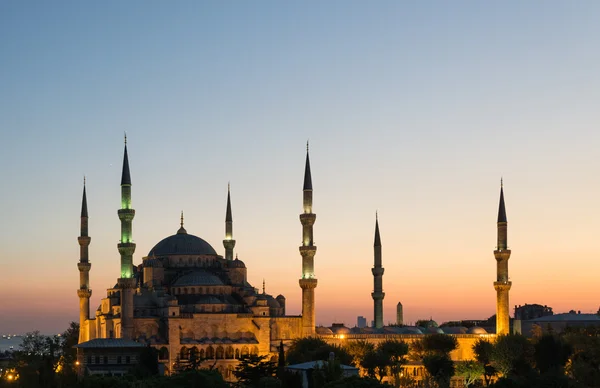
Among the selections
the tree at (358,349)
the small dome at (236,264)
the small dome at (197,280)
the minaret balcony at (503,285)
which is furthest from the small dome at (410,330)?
the small dome at (197,280)

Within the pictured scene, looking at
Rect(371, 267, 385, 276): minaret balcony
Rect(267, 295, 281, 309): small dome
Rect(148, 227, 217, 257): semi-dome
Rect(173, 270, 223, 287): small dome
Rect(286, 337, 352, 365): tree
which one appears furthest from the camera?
Rect(371, 267, 385, 276): minaret balcony

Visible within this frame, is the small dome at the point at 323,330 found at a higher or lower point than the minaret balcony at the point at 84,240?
lower

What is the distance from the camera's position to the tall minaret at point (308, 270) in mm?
70938

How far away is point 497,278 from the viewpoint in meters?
74.4

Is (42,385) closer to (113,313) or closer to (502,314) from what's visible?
(113,313)

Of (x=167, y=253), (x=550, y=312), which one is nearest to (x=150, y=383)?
(x=167, y=253)

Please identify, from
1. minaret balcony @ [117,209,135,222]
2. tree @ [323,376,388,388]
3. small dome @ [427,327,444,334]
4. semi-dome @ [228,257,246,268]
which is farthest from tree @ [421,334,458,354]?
tree @ [323,376,388,388]

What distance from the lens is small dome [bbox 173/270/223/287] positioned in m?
72.7

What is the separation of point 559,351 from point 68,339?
43316 millimetres

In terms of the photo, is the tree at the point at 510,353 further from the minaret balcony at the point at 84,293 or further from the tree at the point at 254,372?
the minaret balcony at the point at 84,293

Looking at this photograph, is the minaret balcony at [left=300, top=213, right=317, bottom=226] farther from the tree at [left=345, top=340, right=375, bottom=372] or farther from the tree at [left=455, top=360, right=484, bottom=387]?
the tree at [left=455, top=360, right=484, bottom=387]

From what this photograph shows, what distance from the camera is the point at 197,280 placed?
72.9 m

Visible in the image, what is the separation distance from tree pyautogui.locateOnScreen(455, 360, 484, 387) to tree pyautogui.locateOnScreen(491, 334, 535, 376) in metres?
1.12

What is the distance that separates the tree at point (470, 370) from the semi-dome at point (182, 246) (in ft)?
68.3
